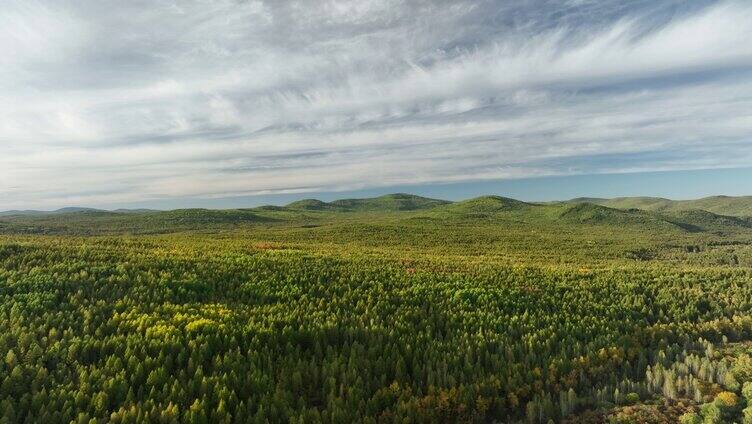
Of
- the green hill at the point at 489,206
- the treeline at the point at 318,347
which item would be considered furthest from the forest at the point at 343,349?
the green hill at the point at 489,206

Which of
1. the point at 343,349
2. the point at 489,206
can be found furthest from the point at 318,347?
the point at 489,206

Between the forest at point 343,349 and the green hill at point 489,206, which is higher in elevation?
the green hill at point 489,206

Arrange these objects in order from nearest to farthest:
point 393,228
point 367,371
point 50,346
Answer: point 50,346 → point 367,371 → point 393,228

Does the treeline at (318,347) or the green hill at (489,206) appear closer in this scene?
the treeline at (318,347)

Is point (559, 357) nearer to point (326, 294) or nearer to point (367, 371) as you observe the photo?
point (367, 371)

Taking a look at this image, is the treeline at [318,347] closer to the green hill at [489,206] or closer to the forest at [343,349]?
the forest at [343,349]

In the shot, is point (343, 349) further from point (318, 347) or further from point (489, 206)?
point (489, 206)

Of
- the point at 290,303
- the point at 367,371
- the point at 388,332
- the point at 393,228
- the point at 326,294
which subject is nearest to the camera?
the point at 367,371

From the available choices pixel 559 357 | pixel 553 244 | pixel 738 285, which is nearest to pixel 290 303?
pixel 559 357

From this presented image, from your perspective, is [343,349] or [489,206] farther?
[489,206]

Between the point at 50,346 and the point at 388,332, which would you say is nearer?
the point at 50,346

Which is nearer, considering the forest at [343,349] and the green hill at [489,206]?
the forest at [343,349]
